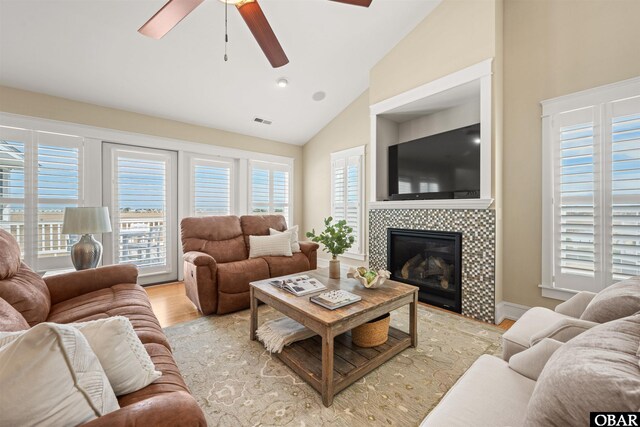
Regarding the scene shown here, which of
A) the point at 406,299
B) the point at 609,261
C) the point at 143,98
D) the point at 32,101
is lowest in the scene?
the point at 406,299

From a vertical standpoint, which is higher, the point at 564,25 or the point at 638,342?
the point at 564,25

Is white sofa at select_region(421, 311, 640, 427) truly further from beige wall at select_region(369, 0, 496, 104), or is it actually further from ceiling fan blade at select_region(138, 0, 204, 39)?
beige wall at select_region(369, 0, 496, 104)

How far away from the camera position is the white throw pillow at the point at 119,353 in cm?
87

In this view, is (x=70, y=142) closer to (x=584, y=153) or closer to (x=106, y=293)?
(x=106, y=293)

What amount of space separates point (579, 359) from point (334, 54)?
376cm

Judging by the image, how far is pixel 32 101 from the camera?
3.10m

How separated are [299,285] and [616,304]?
171cm

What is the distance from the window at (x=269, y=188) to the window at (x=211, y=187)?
0.41 m

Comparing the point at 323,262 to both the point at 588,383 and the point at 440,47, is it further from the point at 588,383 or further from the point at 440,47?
the point at 588,383

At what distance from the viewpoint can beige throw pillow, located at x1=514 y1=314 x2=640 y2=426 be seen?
54cm

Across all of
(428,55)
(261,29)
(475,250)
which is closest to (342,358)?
(475,250)

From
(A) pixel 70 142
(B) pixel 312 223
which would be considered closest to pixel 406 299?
(B) pixel 312 223

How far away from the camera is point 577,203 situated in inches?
94.9

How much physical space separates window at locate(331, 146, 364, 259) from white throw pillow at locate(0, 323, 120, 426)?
3925mm
